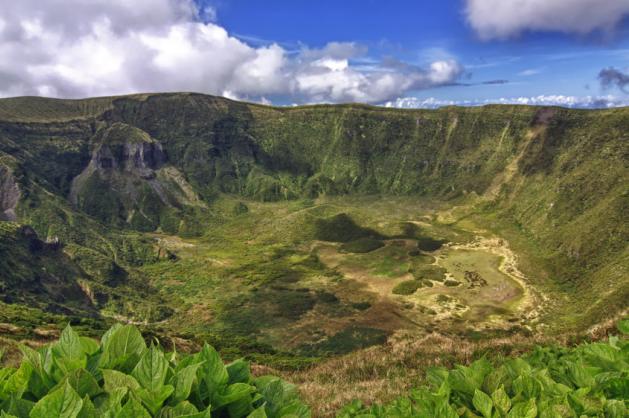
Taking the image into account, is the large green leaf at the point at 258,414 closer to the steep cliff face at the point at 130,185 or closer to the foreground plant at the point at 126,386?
the foreground plant at the point at 126,386

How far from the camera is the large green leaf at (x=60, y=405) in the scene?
223 centimetres

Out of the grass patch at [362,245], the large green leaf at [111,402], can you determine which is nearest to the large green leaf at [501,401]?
the large green leaf at [111,402]

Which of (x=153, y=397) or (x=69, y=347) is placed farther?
(x=69, y=347)

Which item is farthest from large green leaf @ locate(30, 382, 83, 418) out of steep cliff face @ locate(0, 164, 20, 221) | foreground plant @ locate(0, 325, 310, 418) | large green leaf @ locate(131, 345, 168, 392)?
steep cliff face @ locate(0, 164, 20, 221)

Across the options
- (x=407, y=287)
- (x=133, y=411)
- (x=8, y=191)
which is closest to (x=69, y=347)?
(x=133, y=411)

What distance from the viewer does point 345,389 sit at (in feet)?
27.6

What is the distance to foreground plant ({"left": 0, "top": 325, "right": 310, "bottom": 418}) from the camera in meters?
2.30

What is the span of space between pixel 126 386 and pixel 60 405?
1.14ft

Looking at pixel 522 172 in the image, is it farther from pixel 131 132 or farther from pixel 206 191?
pixel 131 132

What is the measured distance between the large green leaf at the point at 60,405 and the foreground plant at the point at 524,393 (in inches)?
79.9

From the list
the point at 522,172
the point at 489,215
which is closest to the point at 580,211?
the point at 489,215

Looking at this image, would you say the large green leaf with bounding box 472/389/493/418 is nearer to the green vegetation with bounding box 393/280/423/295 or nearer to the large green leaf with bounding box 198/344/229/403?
the large green leaf with bounding box 198/344/229/403

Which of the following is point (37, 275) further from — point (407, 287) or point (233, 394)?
point (233, 394)

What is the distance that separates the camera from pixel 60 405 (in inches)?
Answer: 89.7
